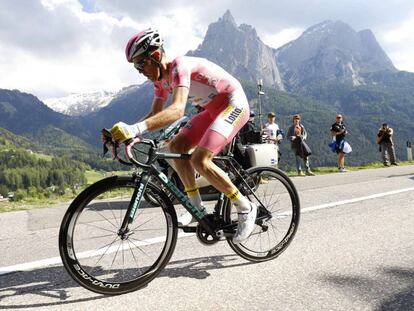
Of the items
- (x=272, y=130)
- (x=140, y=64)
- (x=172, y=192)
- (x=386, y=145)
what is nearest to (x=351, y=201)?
(x=172, y=192)

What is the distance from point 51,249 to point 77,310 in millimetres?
2017

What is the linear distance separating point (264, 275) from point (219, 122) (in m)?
1.51

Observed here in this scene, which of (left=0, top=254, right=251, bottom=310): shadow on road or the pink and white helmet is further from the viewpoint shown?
the pink and white helmet

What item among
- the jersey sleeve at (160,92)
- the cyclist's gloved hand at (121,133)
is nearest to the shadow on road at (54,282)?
the cyclist's gloved hand at (121,133)

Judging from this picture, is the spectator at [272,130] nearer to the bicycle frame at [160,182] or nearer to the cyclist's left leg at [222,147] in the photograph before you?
the cyclist's left leg at [222,147]

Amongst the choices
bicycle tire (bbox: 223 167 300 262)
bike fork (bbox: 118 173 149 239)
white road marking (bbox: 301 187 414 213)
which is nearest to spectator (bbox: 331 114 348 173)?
white road marking (bbox: 301 187 414 213)

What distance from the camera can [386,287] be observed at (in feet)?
10.2

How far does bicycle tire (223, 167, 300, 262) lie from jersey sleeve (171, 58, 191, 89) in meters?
1.28

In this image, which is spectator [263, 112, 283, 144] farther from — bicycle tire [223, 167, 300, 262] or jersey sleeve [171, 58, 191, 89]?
jersey sleeve [171, 58, 191, 89]

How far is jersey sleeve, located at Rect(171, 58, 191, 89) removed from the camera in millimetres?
3412

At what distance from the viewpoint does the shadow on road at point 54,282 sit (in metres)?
3.02

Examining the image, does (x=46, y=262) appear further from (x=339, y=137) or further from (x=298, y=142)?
(x=339, y=137)

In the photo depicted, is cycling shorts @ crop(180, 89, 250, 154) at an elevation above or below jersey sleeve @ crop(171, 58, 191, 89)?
below

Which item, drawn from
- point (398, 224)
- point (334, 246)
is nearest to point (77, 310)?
point (334, 246)
